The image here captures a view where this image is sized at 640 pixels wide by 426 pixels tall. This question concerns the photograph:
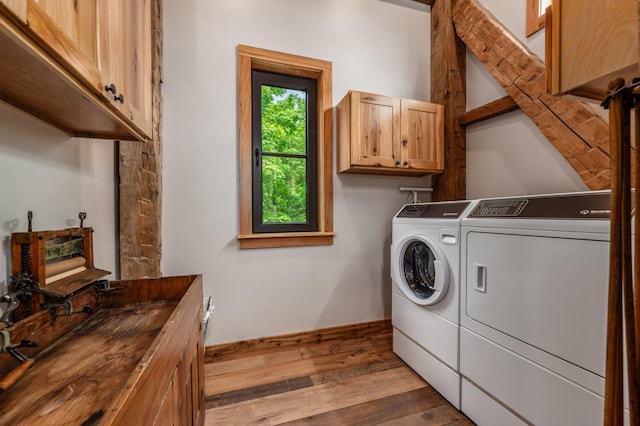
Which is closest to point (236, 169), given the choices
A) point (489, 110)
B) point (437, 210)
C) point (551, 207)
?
point (437, 210)

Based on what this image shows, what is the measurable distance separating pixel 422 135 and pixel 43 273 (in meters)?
2.28

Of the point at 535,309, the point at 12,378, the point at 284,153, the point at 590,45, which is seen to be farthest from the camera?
the point at 284,153

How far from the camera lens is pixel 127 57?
3.21 feet

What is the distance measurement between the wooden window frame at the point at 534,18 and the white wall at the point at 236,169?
2.53 feet

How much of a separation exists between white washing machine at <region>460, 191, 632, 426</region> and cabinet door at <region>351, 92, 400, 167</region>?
2.66ft

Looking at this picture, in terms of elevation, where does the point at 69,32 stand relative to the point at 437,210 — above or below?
above

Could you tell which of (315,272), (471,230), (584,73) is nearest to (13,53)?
(584,73)

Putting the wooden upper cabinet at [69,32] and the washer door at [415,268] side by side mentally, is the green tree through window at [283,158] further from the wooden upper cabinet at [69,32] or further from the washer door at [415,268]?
the wooden upper cabinet at [69,32]

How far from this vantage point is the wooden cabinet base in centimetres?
49

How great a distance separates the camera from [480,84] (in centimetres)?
220

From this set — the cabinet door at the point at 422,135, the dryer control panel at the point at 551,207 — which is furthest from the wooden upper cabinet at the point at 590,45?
the cabinet door at the point at 422,135

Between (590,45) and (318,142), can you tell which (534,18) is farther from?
(318,142)

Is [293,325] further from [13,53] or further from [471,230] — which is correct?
[13,53]

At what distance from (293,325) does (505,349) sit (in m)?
1.40
